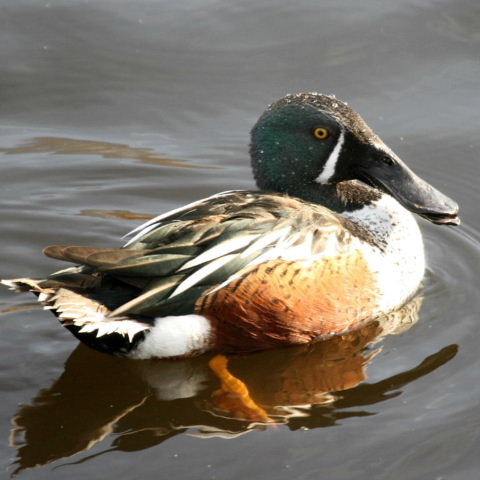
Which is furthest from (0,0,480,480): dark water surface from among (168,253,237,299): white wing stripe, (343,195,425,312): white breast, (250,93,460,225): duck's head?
(250,93,460,225): duck's head

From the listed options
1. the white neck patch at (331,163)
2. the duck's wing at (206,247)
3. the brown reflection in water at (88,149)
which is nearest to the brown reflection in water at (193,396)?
the duck's wing at (206,247)

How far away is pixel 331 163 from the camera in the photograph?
626cm

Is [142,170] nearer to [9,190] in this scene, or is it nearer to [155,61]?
[9,190]

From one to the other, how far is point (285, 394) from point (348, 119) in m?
1.66

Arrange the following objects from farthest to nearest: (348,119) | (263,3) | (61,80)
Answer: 1. (263,3)
2. (61,80)
3. (348,119)

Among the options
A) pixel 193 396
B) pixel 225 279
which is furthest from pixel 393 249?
pixel 193 396

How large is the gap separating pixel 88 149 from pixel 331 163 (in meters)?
2.39

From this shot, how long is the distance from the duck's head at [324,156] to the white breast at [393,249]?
0.39 ft

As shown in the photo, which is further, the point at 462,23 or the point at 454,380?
the point at 462,23

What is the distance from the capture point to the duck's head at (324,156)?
616 centimetres

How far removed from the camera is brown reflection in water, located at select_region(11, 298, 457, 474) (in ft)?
16.5

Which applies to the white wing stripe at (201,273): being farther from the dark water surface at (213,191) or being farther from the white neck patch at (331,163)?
the white neck patch at (331,163)

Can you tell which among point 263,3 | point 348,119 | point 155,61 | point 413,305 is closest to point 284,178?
Result: point 348,119

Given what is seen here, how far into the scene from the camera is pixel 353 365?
569 cm
